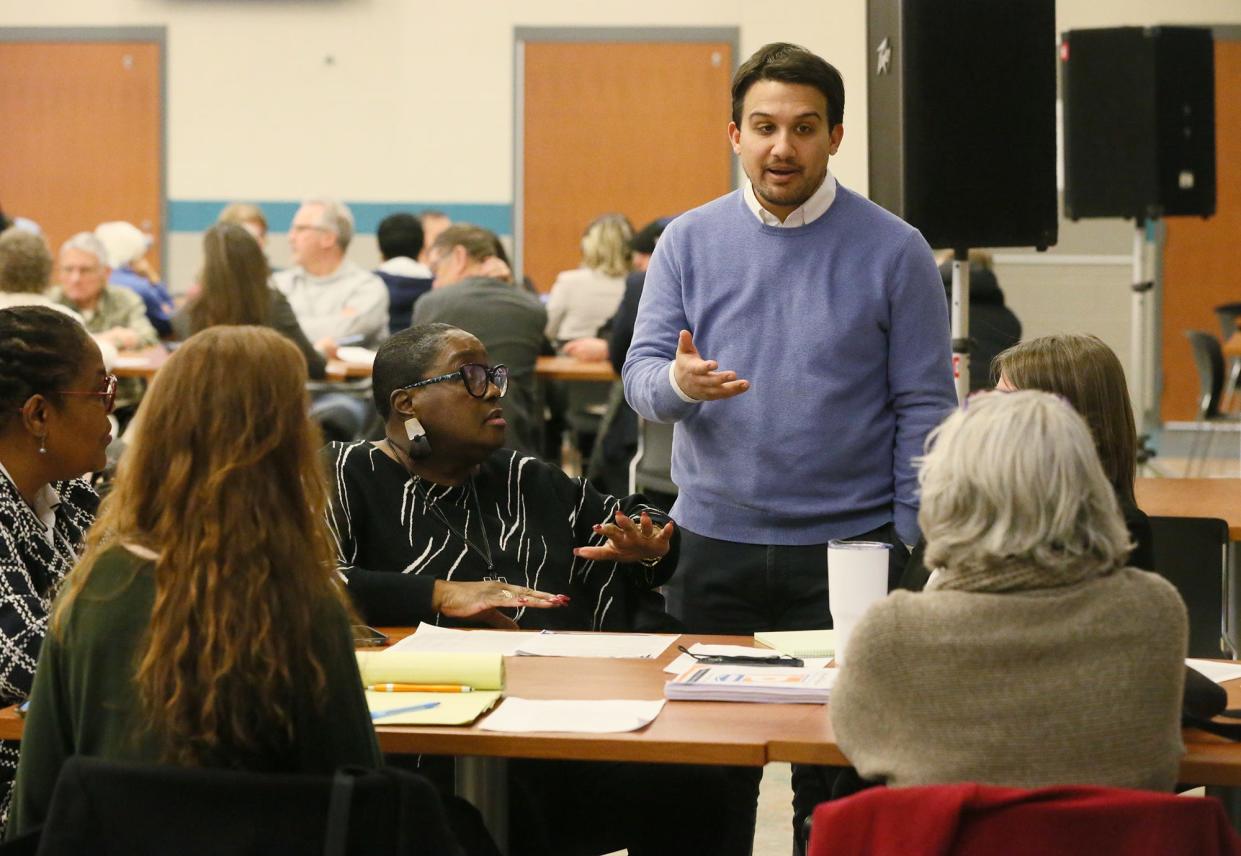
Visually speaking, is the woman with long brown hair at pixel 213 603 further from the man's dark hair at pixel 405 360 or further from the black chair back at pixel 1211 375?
the black chair back at pixel 1211 375

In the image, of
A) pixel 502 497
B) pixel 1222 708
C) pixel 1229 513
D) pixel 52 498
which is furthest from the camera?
pixel 1229 513

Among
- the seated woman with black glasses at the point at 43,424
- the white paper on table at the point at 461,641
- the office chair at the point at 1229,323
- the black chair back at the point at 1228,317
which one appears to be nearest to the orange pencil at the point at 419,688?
the white paper on table at the point at 461,641

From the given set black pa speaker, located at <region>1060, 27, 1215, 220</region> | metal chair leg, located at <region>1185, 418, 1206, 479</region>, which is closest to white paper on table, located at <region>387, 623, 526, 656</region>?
metal chair leg, located at <region>1185, 418, 1206, 479</region>

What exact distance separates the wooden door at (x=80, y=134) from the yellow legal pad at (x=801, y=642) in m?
9.18

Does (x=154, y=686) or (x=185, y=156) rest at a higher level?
(x=185, y=156)

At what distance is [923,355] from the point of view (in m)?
2.82

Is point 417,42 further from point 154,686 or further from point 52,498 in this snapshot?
point 154,686

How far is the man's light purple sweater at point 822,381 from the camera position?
9.25 ft

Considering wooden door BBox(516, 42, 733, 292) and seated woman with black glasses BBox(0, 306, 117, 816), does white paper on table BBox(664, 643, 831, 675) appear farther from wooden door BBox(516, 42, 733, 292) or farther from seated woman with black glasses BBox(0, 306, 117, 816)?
wooden door BBox(516, 42, 733, 292)

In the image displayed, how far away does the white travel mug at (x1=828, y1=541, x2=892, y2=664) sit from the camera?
2.19 metres

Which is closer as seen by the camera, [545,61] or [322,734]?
[322,734]

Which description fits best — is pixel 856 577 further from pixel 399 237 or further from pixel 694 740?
pixel 399 237

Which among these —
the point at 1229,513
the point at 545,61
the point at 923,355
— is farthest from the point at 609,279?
the point at 923,355

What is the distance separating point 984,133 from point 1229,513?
1.08 metres
